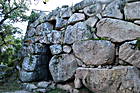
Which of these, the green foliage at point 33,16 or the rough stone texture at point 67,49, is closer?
the rough stone texture at point 67,49

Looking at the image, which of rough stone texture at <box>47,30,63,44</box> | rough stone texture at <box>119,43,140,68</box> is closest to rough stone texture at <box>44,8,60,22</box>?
rough stone texture at <box>47,30,63,44</box>

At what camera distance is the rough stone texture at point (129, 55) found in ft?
15.2

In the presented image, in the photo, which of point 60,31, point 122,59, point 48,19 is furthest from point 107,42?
point 48,19

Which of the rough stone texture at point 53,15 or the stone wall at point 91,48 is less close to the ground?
the rough stone texture at point 53,15

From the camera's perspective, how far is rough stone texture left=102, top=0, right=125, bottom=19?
17.2 feet

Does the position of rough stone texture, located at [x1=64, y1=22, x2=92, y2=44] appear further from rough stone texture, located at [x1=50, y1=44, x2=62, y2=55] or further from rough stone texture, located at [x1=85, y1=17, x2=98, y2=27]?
Answer: rough stone texture, located at [x1=50, y1=44, x2=62, y2=55]

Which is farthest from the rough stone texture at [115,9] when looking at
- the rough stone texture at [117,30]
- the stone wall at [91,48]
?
the rough stone texture at [117,30]

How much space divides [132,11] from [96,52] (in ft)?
4.56

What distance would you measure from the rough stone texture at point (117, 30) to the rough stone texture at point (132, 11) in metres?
0.19

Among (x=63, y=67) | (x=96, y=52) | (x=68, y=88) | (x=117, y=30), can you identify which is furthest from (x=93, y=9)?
(x=68, y=88)

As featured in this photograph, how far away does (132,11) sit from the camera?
4988 mm

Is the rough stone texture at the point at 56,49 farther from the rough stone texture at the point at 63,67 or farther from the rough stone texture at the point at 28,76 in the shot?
the rough stone texture at the point at 28,76

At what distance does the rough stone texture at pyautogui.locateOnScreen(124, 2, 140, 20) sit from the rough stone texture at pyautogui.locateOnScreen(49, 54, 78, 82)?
2007mm

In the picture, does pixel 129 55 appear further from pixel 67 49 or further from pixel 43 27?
pixel 43 27
